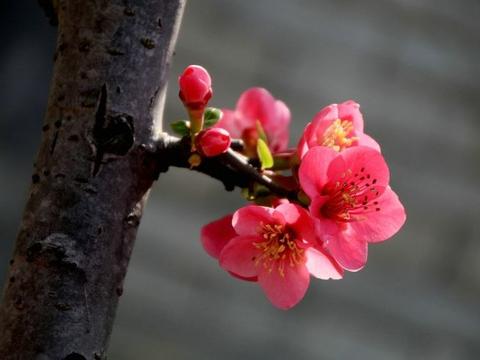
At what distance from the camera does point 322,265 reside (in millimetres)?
743

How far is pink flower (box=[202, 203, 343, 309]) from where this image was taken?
0.72m

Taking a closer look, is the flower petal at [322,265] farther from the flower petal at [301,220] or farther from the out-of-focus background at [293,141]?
the out-of-focus background at [293,141]

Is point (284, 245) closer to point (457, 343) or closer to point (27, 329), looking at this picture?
point (27, 329)

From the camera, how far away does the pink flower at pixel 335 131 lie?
0.76 m

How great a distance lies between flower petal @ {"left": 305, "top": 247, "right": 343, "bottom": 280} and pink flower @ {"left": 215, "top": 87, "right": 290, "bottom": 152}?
0.20m

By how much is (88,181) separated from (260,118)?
354 mm

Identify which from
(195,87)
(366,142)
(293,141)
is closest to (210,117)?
(195,87)

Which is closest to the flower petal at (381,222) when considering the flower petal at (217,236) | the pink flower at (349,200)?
the pink flower at (349,200)

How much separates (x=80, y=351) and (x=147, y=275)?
1.89 m

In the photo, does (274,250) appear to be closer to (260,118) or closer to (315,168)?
(315,168)

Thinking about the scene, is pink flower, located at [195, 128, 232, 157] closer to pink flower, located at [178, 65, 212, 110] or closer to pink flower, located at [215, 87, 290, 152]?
pink flower, located at [178, 65, 212, 110]

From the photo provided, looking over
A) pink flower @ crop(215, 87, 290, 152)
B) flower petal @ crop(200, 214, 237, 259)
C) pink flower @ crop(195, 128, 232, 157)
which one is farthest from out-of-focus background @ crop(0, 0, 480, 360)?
pink flower @ crop(195, 128, 232, 157)

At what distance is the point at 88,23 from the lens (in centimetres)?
66

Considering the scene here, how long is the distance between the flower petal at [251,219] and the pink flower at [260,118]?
202 millimetres
